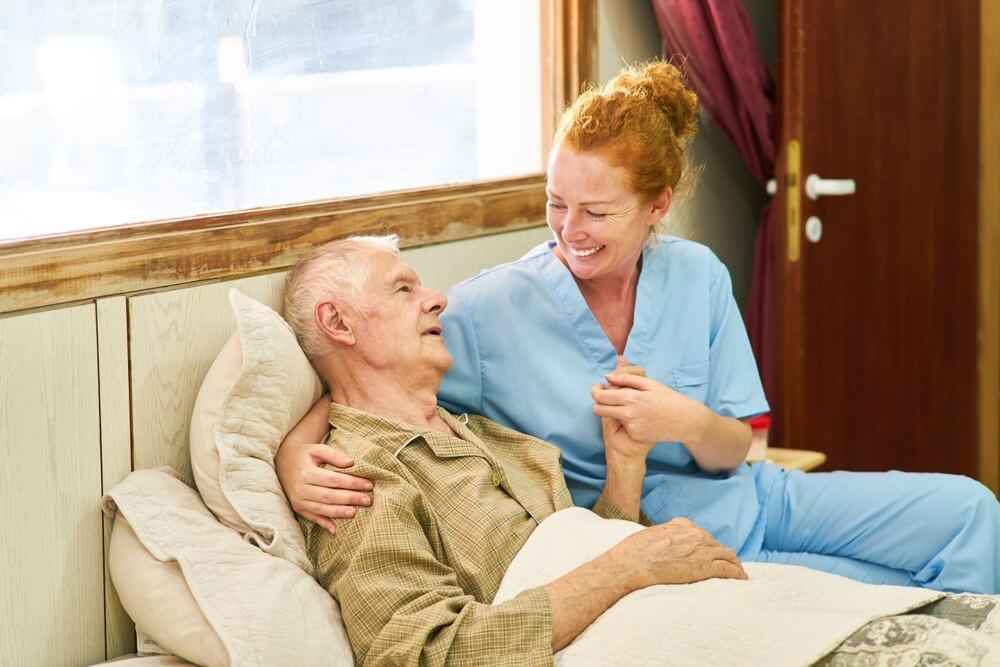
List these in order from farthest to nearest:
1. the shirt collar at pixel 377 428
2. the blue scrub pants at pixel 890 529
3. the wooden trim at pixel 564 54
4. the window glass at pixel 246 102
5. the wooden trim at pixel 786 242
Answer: the wooden trim at pixel 786 242 → the wooden trim at pixel 564 54 → the blue scrub pants at pixel 890 529 → the shirt collar at pixel 377 428 → the window glass at pixel 246 102

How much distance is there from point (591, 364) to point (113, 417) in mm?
796

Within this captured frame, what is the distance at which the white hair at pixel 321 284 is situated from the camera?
1.83 m

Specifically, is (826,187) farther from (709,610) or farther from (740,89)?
(709,610)

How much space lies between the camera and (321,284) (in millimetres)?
1842

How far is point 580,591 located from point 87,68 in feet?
A: 3.21

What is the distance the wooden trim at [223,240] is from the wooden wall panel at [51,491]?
0.05 metres

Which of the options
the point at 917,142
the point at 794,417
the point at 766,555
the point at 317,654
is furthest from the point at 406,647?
the point at 917,142

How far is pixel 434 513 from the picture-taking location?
1.70 m

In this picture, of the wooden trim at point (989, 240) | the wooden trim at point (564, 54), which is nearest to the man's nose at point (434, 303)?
the wooden trim at point (564, 54)

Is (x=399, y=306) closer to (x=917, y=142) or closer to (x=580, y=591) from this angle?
(x=580, y=591)

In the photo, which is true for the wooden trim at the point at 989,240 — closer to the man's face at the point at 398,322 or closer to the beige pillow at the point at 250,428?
the man's face at the point at 398,322

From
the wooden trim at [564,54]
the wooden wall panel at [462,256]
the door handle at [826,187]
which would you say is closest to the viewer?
the wooden wall panel at [462,256]

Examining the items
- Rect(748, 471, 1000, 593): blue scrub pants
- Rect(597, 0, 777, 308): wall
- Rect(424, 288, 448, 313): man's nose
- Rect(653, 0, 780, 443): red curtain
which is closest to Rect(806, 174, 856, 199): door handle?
Rect(653, 0, 780, 443): red curtain

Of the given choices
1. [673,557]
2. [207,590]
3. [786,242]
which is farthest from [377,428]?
[786,242]
